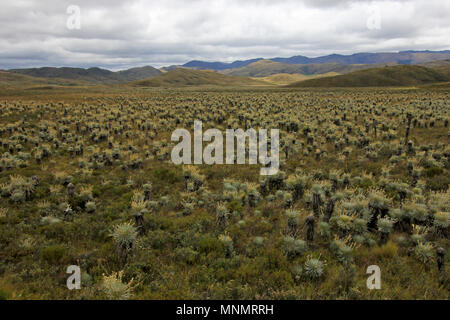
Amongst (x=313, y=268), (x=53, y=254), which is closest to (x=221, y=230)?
(x=313, y=268)

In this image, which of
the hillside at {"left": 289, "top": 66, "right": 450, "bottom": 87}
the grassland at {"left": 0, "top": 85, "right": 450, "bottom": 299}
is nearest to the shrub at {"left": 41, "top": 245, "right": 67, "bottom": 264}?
the grassland at {"left": 0, "top": 85, "right": 450, "bottom": 299}

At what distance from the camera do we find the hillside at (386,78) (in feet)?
401

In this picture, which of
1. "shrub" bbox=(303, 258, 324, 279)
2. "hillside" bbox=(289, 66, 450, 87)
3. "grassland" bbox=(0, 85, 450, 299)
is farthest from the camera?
"hillside" bbox=(289, 66, 450, 87)

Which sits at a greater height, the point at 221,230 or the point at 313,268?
the point at 313,268

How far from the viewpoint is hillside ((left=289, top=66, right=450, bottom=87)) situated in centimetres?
12219

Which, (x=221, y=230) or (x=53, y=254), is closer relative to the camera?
(x=53, y=254)

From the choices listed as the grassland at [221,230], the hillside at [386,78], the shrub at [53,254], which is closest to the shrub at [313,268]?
the grassland at [221,230]

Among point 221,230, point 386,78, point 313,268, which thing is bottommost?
point 221,230

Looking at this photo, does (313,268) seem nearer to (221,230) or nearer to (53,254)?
(221,230)

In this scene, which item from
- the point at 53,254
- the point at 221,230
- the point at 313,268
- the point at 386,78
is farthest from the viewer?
the point at 386,78

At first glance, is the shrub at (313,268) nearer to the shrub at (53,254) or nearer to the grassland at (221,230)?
the grassland at (221,230)

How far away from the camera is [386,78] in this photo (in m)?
125

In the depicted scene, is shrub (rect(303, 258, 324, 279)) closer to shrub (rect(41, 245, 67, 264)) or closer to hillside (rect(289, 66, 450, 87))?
shrub (rect(41, 245, 67, 264))

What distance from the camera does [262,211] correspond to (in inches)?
467
